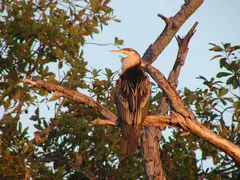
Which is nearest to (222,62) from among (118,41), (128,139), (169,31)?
(128,139)

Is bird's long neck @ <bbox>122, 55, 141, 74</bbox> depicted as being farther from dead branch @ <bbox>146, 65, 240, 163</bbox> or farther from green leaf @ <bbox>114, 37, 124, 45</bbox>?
dead branch @ <bbox>146, 65, 240, 163</bbox>

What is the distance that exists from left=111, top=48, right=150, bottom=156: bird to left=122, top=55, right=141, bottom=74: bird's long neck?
0.58m

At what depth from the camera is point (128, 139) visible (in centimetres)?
703

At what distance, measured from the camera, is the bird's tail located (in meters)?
7.00

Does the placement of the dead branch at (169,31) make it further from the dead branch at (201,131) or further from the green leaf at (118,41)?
the dead branch at (201,131)

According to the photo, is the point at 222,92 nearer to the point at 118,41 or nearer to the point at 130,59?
the point at 130,59

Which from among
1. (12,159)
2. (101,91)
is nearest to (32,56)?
(101,91)

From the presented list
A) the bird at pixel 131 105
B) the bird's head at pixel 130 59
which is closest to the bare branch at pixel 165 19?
the bird's head at pixel 130 59

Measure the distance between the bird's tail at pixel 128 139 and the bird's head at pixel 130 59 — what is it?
1.40 m

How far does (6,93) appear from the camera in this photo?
26.2ft

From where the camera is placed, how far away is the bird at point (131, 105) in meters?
6.99

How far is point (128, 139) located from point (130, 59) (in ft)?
5.93

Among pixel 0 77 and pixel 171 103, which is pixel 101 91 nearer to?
pixel 0 77

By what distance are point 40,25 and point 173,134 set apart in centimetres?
256
